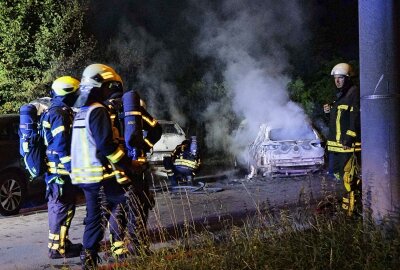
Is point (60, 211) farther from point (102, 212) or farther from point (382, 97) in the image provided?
point (382, 97)

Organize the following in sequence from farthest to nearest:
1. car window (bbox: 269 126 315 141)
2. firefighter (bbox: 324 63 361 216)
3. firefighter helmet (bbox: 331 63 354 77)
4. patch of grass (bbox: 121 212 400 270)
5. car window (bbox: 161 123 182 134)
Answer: car window (bbox: 161 123 182 134)
car window (bbox: 269 126 315 141)
firefighter helmet (bbox: 331 63 354 77)
firefighter (bbox: 324 63 361 216)
patch of grass (bbox: 121 212 400 270)

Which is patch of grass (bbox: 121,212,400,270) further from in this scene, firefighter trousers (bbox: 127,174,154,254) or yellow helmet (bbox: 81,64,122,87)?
yellow helmet (bbox: 81,64,122,87)

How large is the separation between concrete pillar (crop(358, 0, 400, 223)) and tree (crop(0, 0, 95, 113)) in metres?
11.8

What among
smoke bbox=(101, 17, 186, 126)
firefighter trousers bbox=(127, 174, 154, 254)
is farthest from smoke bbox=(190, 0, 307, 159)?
firefighter trousers bbox=(127, 174, 154, 254)

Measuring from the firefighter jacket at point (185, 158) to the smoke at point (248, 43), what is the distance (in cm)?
658

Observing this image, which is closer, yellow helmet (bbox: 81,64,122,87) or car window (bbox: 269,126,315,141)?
yellow helmet (bbox: 81,64,122,87)

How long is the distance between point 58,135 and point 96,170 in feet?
2.91

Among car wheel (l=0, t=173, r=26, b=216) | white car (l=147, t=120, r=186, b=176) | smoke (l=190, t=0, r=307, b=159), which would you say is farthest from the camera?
smoke (l=190, t=0, r=307, b=159)

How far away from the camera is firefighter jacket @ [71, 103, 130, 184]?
4688 millimetres

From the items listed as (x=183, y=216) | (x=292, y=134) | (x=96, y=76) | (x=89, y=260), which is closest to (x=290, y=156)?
(x=292, y=134)

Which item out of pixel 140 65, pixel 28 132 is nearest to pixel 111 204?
pixel 28 132

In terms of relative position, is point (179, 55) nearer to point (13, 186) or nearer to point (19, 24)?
point (19, 24)

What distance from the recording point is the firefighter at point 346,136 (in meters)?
6.11

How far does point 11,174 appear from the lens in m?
9.13
